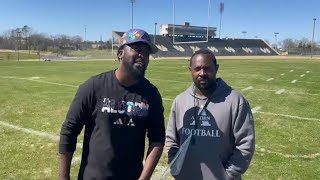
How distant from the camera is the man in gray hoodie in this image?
2.94 metres

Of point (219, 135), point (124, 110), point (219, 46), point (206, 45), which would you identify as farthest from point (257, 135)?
point (219, 46)

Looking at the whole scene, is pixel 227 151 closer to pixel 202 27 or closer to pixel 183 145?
pixel 183 145

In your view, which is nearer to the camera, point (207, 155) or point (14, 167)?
point (207, 155)

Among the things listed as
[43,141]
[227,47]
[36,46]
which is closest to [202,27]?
[227,47]

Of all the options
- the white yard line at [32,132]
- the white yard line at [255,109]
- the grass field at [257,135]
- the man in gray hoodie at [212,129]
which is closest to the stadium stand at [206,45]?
the grass field at [257,135]

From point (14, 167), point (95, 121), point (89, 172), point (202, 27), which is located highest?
point (202, 27)

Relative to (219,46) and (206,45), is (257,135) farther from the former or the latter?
(219,46)

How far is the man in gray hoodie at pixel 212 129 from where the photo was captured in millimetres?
2939

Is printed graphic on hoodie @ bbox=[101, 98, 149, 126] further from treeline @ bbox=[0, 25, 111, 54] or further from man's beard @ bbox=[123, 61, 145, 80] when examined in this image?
treeline @ bbox=[0, 25, 111, 54]

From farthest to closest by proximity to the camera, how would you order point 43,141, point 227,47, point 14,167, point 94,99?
point 227,47
point 43,141
point 14,167
point 94,99

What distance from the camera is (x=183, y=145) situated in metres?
3.04

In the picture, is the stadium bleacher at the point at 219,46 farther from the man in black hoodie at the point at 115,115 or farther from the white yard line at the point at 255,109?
the man in black hoodie at the point at 115,115

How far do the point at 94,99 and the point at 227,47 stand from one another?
355 feet

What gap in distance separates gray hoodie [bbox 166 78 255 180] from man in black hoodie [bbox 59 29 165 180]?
383mm
